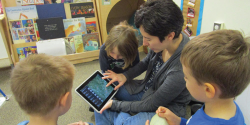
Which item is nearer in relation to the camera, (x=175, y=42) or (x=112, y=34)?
(x=175, y=42)

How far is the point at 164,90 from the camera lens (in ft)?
2.62

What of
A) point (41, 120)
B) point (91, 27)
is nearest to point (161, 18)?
point (41, 120)

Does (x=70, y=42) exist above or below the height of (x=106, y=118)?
above

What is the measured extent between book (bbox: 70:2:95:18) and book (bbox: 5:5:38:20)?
Answer: 1.39ft

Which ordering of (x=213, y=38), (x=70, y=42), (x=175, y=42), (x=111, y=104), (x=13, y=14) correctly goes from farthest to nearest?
(x=70, y=42)
(x=13, y=14)
(x=111, y=104)
(x=175, y=42)
(x=213, y=38)

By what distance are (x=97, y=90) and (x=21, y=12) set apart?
1.48 meters

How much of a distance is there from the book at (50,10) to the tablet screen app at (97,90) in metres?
1.24

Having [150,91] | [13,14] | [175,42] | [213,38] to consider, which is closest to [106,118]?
[150,91]

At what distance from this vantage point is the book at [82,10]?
1.89 meters

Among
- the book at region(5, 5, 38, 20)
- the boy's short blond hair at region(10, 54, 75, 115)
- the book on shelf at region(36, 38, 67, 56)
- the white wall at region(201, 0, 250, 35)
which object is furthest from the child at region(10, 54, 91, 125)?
the book at region(5, 5, 38, 20)

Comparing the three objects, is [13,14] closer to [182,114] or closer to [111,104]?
[111,104]

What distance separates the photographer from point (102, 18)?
1.99 m

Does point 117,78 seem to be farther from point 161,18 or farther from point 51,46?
point 51,46

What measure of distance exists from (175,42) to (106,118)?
0.60 metres
